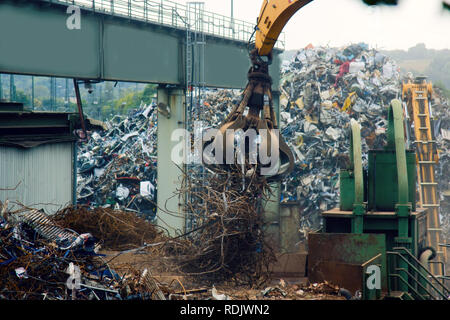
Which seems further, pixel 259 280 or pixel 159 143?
pixel 159 143

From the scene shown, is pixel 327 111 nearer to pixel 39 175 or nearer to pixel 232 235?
pixel 39 175

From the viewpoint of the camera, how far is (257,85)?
916 centimetres

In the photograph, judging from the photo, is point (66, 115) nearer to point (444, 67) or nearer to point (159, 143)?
point (159, 143)

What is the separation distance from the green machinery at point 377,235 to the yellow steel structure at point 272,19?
206 centimetres

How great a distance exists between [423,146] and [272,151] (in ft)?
22.9

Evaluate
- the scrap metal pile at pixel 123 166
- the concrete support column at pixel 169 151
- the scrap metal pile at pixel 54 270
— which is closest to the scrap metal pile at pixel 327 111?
the scrap metal pile at pixel 123 166

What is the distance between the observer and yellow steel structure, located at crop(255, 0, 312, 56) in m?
8.18

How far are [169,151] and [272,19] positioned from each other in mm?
5282

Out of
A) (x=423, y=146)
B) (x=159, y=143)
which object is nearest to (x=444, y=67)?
(x=423, y=146)

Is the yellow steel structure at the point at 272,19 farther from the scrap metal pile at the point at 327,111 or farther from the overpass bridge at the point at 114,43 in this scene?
the scrap metal pile at the point at 327,111

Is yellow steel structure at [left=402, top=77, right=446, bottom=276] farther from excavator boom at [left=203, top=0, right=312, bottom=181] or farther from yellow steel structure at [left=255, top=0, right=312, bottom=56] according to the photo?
yellow steel structure at [left=255, top=0, right=312, bottom=56]

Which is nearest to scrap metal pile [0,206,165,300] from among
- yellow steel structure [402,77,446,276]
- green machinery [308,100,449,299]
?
green machinery [308,100,449,299]

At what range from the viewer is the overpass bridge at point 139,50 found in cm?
870

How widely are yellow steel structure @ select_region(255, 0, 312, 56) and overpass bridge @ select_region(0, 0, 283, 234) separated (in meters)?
3.01
